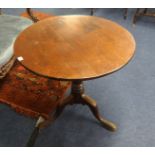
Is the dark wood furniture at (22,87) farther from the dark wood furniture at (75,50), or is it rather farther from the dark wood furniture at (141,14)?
the dark wood furniture at (141,14)

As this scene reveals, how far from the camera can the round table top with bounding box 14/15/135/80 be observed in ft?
3.27

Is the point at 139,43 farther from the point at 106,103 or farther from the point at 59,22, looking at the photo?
the point at 59,22

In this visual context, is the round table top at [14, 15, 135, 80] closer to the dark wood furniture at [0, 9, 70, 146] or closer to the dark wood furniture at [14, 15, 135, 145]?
the dark wood furniture at [14, 15, 135, 145]

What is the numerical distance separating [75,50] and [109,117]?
2.13ft

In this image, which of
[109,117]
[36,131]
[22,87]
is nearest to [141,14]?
[109,117]

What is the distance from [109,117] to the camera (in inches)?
60.2

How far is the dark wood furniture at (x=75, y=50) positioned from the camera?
1.00 meters

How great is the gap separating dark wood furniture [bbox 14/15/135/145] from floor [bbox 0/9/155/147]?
91 millimetres

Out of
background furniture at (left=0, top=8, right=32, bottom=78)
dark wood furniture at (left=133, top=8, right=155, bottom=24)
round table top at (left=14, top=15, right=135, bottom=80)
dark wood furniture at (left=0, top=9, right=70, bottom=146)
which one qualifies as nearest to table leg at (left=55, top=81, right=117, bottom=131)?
dark wood furniture at (left=0, top=9, right=70, bottom=146)

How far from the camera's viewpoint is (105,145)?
1359 millimetres

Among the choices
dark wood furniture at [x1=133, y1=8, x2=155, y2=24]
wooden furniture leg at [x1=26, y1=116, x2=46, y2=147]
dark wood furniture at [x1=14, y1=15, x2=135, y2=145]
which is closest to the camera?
dark wood furniture at [x1=14, y1=15, x2=135, y2=145]

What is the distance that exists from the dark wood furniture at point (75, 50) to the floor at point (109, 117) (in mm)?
91

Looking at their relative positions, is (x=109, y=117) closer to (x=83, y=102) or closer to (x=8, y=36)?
(x=83, y=102)
